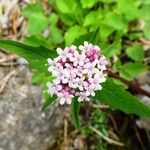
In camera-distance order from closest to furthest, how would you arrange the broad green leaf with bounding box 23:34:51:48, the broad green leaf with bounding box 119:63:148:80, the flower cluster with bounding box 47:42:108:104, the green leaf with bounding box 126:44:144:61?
the flower cluster with bounding box 47:42:108:104 < the broad green leaf with bounding box 23:34:51:48 < the broad green leaf with bounding box 119:63:148:80 < the green leaf with bounding box 126:44:144:61

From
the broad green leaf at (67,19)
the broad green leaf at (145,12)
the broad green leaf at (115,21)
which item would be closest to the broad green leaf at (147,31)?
the broad green leaf at (145,12)

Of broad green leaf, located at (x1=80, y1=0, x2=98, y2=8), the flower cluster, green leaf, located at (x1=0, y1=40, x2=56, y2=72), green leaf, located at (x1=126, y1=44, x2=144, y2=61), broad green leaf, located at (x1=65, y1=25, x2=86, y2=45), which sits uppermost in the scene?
broad green leaf, located at (x1=80, y1=0, x2=98, y2=8)

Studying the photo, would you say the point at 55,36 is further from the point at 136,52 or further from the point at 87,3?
the point at 136,52

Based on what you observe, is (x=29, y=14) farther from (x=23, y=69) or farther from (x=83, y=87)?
(x=83, y=87)

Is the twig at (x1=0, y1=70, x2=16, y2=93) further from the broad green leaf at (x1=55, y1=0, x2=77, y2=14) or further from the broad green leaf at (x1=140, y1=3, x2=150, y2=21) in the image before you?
the broad green leaf at (x1=140, y1=3, x2=150, y2=21)

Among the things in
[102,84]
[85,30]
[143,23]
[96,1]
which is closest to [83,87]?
[102,84]

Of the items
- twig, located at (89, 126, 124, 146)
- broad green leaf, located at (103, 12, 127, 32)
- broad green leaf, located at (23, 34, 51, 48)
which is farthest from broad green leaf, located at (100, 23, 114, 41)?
twig, located at (89, 126, 124, 146)

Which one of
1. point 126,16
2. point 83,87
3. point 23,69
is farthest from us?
point 23,69
